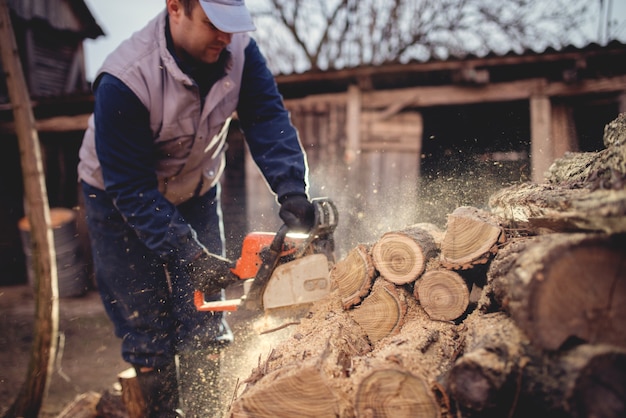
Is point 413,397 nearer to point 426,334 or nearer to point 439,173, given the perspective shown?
point 426,334

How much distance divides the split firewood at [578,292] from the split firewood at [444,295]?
1.95ft

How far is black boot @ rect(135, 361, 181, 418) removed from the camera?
219 cm

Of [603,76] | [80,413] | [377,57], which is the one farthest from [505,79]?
[377,57]

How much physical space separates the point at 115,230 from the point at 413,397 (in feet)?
5.83

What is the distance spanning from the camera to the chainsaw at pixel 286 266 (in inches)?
68.9

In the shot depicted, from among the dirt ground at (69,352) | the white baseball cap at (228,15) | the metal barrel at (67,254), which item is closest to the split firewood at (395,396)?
the white baseball cap at (228,15)

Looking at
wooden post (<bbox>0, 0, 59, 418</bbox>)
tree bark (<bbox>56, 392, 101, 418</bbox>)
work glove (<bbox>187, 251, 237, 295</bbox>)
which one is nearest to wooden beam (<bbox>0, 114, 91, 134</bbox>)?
wooden post (<bbox>0, 0, 59, 418</bbox>)

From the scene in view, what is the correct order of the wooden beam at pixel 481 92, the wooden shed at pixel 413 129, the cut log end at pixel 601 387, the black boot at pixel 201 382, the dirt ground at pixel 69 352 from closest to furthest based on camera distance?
the cut log end at pixel 601 387 < the black boot at pixel 201 382 < the dirt ground at pixel 69 352 < the wooden shed at pixel 413 129 < the wooden beam at pixel 481 92

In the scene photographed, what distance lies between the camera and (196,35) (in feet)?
6.57

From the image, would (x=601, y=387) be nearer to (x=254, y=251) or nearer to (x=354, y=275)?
(x=354, y=275)

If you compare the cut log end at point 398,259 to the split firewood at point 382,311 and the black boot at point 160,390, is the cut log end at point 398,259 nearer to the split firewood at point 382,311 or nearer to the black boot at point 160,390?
the split firewood at point 382,311

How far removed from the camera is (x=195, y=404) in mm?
2428

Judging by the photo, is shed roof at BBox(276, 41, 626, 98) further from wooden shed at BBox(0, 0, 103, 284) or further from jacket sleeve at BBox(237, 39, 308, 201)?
wooden shed at BBox(0, 0, 103, 284)

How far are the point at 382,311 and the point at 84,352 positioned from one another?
139 inches
